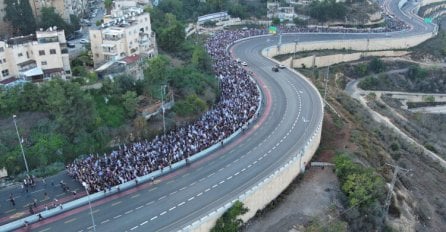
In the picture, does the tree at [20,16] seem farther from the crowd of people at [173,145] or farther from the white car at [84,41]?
the crowd of people at [173,145]

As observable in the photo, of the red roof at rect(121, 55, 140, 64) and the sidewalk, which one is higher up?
the red roof at rect(121, 55, 140, 64)

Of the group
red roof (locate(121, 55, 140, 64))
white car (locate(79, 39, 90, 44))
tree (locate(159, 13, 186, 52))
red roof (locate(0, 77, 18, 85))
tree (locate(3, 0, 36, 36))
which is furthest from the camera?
tree (locate(159, 13, 186, 52))

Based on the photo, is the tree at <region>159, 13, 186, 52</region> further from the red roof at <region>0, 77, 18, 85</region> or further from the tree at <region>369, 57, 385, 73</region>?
the tree at <region>369, 57, 385, 73</region>

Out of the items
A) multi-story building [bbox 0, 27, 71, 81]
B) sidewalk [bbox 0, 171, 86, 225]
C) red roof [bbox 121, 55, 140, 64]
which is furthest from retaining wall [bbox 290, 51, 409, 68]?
sidewalk [bbox 0, 171, 86, 225]

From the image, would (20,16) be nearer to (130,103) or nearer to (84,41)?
(84,41)

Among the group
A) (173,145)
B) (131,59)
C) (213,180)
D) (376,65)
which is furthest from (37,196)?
(376,65)

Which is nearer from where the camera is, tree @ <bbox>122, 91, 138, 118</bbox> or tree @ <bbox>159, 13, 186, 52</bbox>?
tree @ <bbox>122, 91, 138, 118</bbox>

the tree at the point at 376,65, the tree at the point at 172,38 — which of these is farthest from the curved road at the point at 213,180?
the tree at the point at 376,65

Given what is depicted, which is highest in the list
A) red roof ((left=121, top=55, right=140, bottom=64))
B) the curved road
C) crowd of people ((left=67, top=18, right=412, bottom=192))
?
red roof ((left=121, top=55, right=140, bottom=64))
